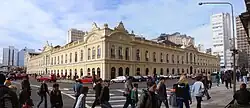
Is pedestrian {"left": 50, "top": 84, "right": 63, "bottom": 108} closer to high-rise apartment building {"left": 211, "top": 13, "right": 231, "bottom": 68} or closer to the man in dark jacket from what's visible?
the man in dark jacket

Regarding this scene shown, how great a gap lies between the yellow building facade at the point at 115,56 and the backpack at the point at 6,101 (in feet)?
168

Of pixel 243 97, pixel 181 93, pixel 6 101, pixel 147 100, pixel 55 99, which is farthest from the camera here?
pixel 55 99

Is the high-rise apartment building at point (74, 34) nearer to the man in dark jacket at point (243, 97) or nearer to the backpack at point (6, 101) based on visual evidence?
the man in dark jacket at point (243, 97)

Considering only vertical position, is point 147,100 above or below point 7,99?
below

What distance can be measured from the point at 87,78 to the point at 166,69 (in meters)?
35.7

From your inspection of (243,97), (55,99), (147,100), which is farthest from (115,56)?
(147,100)

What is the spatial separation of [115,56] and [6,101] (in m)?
54.1

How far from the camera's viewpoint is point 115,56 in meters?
59.3

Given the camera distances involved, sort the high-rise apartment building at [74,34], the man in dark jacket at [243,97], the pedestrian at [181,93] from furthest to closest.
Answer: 1. the high-rise apartment building at [74,34]
2. the pedestrian at [181,93]
3. the man in dark jacket at [243,97]

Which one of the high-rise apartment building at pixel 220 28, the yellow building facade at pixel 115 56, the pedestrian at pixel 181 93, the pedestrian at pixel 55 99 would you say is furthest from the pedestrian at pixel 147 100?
the high-rise apartment building at pixel 220 28

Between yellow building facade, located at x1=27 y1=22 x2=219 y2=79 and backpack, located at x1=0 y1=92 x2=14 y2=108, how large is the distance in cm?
5119

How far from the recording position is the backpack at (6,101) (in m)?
5.16

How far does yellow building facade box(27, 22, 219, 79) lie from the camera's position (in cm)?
5781

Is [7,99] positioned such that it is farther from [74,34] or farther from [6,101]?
[74,34]
